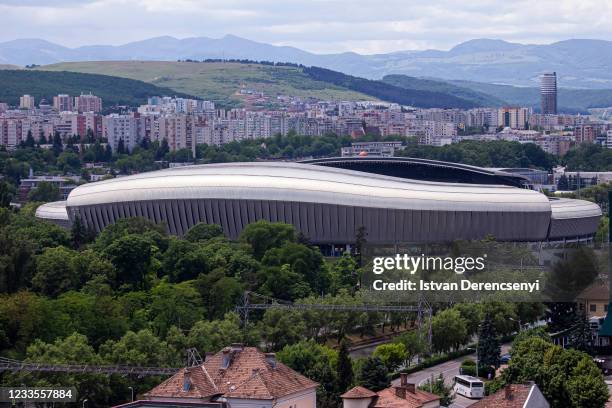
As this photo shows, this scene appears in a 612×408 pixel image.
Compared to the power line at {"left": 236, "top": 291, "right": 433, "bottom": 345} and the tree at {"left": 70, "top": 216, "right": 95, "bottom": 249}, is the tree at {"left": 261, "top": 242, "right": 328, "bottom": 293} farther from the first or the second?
the tree at {"left": 70, "top": 216, "right": 95, "bottom": 249}

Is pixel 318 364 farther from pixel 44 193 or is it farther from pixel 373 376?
pixel 44 193

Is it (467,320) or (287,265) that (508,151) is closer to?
(287,265)

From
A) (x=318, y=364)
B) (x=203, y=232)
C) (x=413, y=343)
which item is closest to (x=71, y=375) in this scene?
(x=318, y=364)

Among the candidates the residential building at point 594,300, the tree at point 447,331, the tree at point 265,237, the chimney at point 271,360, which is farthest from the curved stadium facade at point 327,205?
the chimney at point 271,360

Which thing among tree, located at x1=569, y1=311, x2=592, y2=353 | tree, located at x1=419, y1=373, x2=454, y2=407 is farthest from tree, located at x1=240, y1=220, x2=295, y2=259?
tree, located at x1=419, y1=373, x2=454, y2=407

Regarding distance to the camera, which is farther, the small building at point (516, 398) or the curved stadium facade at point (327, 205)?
the curved stadium facade at point (327, 205)

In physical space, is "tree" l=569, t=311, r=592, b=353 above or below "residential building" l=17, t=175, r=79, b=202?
above

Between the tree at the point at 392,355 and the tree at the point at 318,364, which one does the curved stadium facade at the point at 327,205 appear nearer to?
the tree at the point at 392,355
